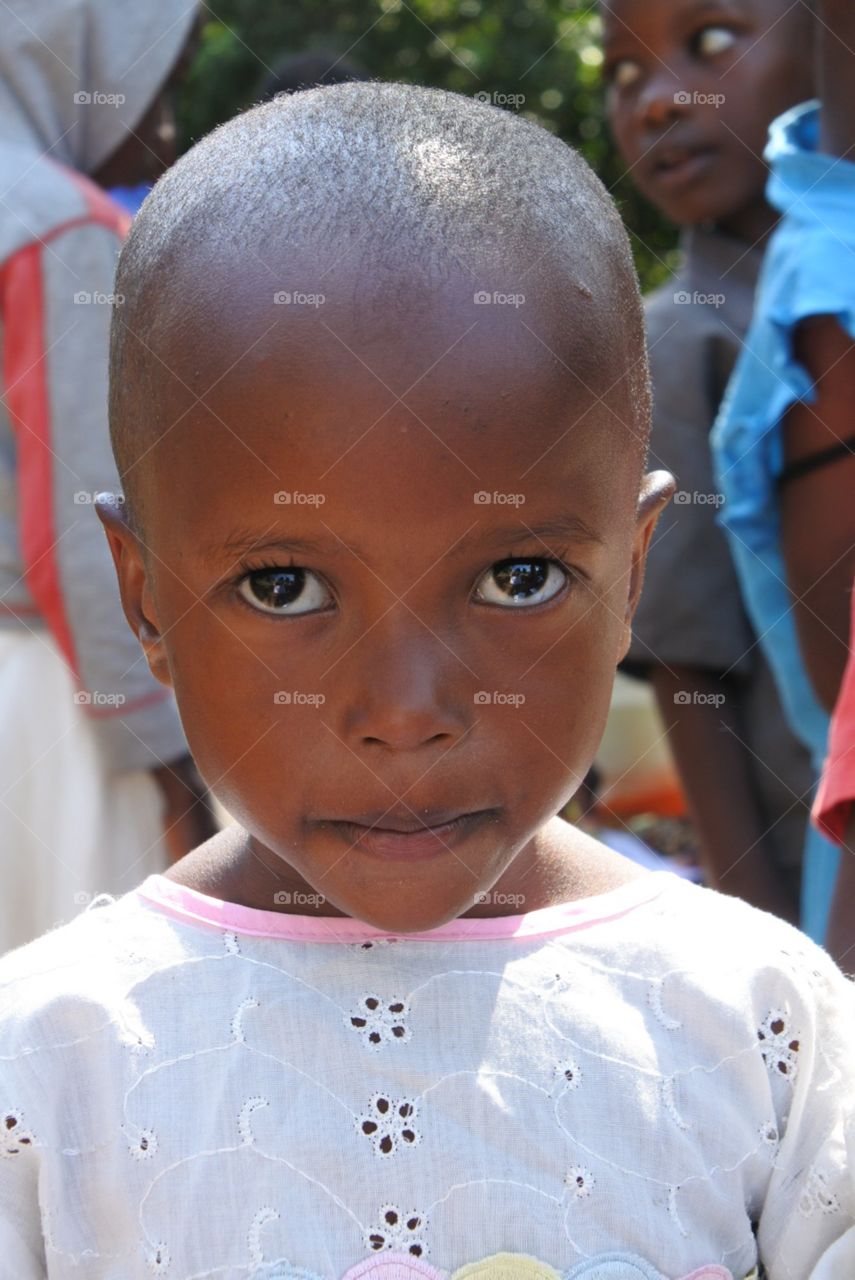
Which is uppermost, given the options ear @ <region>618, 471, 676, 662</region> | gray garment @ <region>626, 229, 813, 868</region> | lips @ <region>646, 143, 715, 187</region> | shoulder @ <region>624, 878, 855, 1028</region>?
ear @ <region>618, 471, 676, 662</region>

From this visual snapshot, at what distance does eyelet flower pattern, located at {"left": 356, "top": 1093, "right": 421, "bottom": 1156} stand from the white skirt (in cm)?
154

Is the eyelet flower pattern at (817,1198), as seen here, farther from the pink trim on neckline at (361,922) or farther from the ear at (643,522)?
the ear at (643,522)

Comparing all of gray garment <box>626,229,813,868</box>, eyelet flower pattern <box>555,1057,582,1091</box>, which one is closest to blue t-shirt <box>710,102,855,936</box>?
gray garment <box>626,229,813,868</box>

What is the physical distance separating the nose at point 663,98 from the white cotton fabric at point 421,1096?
6.94 feet

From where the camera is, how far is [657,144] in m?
3.18

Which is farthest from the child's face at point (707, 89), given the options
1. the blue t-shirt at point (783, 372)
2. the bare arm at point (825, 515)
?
the bare arm at point (825, 515)

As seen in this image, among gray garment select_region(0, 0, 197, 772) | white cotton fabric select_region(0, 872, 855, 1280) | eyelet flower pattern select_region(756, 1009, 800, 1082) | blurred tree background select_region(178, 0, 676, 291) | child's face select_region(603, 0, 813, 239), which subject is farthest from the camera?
blurred tree background select_region(178, 0, 676, 291)

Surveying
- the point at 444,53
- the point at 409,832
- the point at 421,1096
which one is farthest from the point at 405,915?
the point at 444,53

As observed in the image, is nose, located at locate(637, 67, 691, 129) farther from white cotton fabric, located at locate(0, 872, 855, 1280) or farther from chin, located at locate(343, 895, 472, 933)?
chin, located at locate(343, 895, 472, 933)

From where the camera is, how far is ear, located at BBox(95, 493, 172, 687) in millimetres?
1504

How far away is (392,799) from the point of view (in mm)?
1286

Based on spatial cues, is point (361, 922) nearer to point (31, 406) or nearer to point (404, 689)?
point (404, 689)

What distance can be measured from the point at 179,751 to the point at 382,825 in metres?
1.60

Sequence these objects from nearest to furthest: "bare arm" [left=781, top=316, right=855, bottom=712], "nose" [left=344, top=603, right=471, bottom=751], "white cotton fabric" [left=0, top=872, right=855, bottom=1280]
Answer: "nose" [left=344, top=603, right=471, bottom=751], "white cotton fabric" [left=0, top=872, right=855, bottom=1280], "bare arm" [left=781, top=316, right=855, bottom=712]
